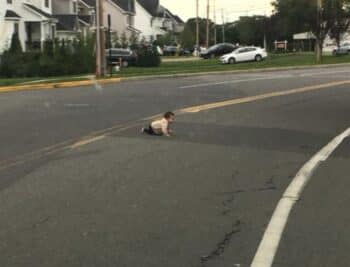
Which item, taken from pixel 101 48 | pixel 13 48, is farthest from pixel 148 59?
pixel 101 48

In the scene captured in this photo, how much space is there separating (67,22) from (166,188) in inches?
2567

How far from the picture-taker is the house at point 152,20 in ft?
349

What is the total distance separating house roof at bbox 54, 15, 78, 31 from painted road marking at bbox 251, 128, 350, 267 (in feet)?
197

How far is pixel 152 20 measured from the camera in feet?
368

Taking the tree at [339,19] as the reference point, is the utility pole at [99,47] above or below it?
below

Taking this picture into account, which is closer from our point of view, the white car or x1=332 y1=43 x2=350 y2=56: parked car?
the white car

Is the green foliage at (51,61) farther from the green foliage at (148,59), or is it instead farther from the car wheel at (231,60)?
the car wheel at (231,60)

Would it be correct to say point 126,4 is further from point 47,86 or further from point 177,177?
point 177,177

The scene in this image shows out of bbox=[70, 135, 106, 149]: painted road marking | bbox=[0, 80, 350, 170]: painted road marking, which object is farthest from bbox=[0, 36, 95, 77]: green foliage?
bbox=[70, 135, 106, 149]: painted road marking

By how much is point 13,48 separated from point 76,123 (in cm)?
2690

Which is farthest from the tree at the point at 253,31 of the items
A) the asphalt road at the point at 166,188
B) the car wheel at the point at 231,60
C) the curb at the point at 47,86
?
the asphalt road at the point at 166,188

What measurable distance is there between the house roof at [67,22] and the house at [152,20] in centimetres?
3194

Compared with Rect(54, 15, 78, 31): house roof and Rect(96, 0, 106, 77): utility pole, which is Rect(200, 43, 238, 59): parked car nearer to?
Rect(54, 15, 78, 31): house roof

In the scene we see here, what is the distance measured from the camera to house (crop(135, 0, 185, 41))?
349 feet
